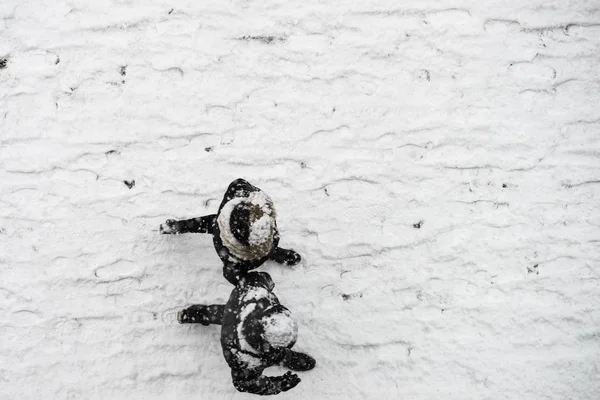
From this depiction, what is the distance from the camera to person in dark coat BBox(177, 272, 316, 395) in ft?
6.30

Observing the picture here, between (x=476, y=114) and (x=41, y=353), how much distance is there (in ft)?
7.75

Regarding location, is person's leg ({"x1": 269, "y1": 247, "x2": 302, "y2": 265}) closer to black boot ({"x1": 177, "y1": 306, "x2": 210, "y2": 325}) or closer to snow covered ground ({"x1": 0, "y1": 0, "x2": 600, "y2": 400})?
snow covered ground ({"x1": 0, "y1": 0, "x2": 600, "y2": 400})

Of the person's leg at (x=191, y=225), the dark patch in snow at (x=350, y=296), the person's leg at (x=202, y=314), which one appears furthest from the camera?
the dark patch in snow at (x=350, y=296)

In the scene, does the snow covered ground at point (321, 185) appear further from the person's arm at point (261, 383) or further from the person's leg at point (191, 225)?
the person's arm at point (261, 383)

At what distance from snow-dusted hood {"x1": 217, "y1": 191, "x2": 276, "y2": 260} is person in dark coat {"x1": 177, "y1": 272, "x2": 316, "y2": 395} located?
175 mm


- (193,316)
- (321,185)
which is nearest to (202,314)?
(193,316)

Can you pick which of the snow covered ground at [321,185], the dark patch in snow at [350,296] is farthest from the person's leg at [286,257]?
the dark patch in snow at [350,296]

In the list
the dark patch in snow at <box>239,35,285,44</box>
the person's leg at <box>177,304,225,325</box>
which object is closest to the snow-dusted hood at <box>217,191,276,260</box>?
the person's leg at <box>177,304,225,325</box>

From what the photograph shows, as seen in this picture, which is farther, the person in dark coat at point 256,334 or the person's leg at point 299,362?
the person's leg at point 299,362

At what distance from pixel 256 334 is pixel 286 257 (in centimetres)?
68

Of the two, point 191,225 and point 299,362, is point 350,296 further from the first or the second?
point 191,225

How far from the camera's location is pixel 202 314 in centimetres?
246

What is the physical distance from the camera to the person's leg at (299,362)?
2529 millimetres

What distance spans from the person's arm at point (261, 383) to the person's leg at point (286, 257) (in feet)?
1.77
